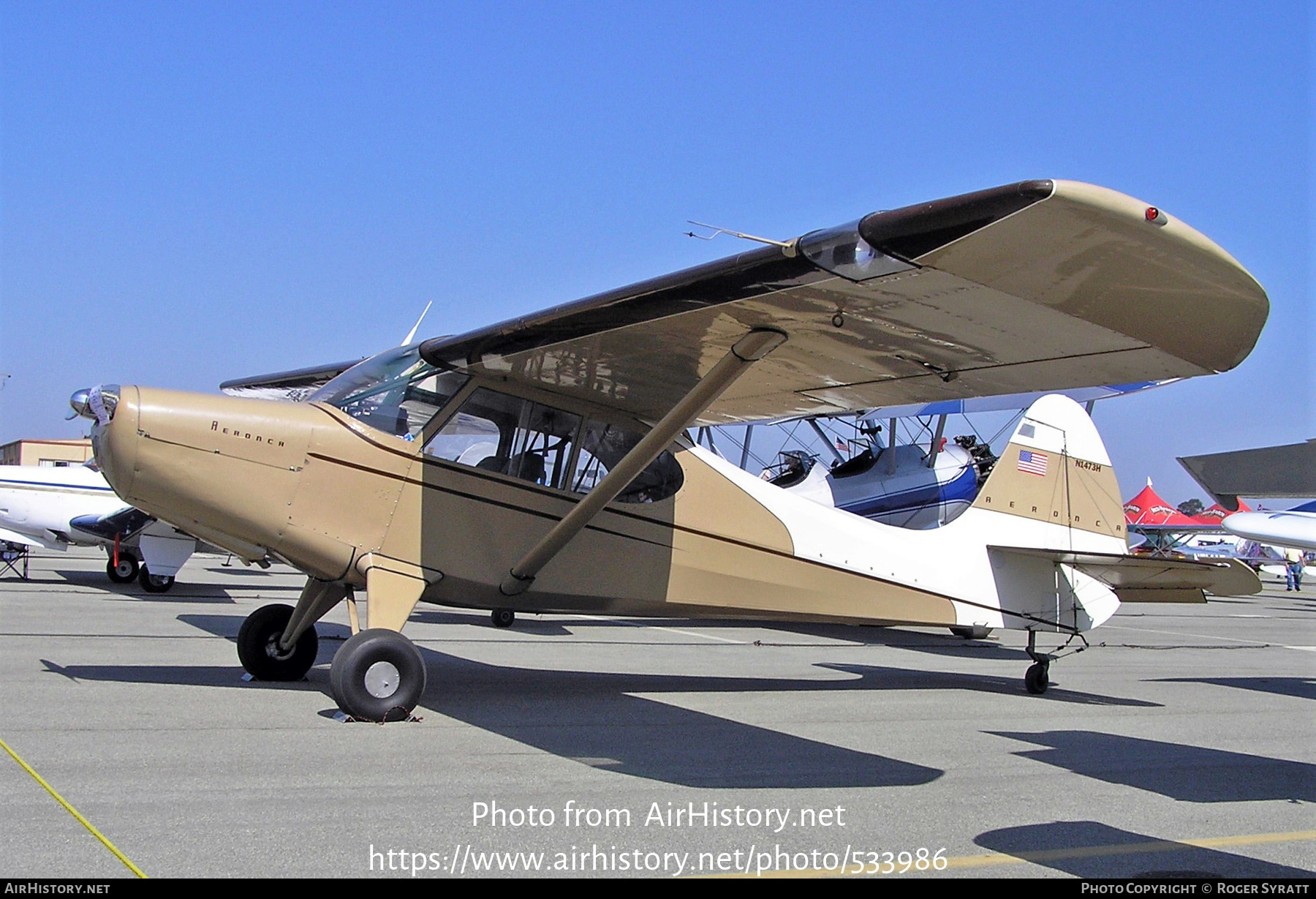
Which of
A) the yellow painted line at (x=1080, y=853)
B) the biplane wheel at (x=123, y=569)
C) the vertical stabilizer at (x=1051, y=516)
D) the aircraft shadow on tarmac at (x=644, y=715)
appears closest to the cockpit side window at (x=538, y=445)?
the aircraft shadow on tarmac at (x=644, y=715)

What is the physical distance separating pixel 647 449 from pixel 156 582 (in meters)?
14.9

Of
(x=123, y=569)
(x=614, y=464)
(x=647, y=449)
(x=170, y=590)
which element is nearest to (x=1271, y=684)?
(x=614, y=464)

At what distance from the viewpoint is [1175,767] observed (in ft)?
21.8

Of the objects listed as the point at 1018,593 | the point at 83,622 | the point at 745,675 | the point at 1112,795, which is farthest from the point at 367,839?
the point at 83,622

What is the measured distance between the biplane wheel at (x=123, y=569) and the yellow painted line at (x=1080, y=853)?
19.7m

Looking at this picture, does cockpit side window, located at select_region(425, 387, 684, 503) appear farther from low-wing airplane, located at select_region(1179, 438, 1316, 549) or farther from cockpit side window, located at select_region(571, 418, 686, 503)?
low-wing airplane, located at select_region(1179, 438, 1316, 549)

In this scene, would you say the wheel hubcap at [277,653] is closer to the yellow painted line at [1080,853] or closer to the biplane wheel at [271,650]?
the biplane wheel at [271,650]

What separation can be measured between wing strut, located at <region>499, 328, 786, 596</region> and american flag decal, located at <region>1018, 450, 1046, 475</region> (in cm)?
501

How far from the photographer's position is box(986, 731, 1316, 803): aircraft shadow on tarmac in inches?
236

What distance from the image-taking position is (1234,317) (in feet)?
14.2

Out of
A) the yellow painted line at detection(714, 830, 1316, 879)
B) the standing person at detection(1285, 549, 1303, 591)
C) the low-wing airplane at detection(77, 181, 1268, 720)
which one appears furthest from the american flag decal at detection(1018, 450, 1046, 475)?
the standing person at detection(1285, 549, 1303, 591)

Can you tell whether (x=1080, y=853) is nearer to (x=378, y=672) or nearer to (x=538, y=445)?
(x=378, y=672)

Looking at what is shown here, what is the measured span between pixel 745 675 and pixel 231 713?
5199 millimetres

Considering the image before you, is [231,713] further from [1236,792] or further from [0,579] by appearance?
[0,579]
